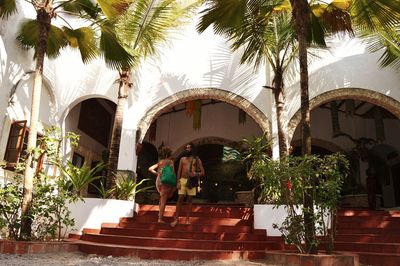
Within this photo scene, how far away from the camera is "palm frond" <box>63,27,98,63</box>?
285 inches

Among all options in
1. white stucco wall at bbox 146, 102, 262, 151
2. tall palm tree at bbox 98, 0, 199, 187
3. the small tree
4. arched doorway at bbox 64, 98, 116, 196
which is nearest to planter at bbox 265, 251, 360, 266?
the small tree

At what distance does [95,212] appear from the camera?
7.10 metres

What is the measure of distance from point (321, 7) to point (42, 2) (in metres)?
5.66

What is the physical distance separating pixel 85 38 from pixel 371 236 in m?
7.03

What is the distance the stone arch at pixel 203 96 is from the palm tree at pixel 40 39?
220cm

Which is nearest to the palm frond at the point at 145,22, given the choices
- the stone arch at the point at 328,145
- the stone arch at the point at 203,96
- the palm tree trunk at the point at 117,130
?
the palm tree trunk at the point at 117,130

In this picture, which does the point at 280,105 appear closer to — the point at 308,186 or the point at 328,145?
the point at 308,186

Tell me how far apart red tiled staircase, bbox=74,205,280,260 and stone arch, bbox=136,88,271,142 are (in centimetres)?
243

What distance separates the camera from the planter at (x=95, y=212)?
23.1ft

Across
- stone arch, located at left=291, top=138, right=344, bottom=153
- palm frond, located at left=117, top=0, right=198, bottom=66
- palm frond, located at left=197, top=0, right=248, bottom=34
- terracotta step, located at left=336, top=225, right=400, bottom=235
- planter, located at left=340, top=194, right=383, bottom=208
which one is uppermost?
palm frond, located at left=117, top=0, right=198, bottom=66

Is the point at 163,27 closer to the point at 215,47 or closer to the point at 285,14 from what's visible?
the point at 215,47

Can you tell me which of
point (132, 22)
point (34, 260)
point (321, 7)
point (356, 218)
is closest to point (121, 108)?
point (132, 22)

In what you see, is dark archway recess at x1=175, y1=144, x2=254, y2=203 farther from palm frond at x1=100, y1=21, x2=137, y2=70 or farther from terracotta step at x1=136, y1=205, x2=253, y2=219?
palm frond at x1=100, y1=21, x2=137, y2=70

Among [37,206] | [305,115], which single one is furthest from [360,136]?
[37,206]
